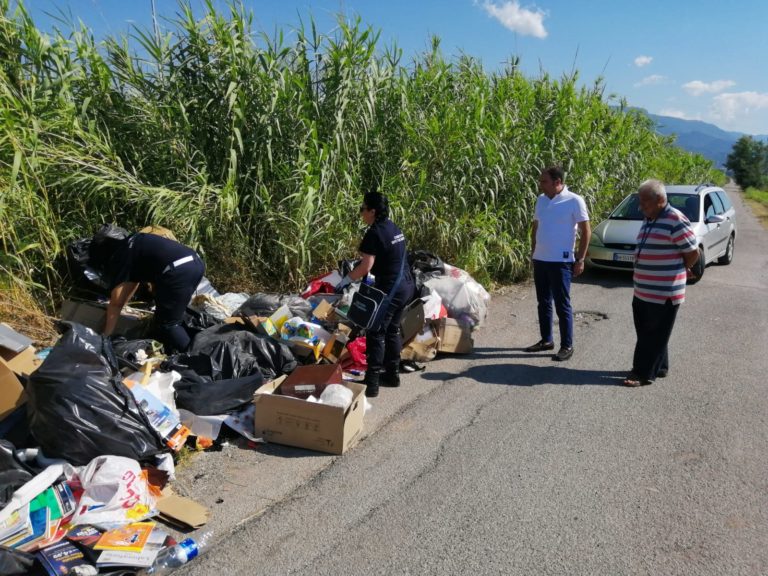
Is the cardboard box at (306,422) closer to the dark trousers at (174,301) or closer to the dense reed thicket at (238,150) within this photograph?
the dark trousers at (174,301)

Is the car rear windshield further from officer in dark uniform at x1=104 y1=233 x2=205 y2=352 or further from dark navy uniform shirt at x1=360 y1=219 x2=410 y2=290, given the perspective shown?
officer in dark uniform at x1=104 y1=233 x2=205 y2=352

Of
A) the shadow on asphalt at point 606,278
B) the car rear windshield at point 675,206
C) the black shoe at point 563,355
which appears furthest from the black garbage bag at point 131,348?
the car rear windshield at point 675,206

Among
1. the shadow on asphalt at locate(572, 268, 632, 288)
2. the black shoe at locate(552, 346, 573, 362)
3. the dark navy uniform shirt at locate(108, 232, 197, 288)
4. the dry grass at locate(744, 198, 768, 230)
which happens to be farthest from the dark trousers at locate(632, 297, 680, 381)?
the dry grass at locate(744, 198, 768, 230)

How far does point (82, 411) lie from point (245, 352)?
1.60m

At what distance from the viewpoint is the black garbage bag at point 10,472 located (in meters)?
2.87

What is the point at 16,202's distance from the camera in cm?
482

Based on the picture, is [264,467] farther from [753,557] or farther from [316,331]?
[753,557]

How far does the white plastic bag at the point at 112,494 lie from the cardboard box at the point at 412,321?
2.85 metres

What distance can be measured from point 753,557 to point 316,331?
359 centimetres

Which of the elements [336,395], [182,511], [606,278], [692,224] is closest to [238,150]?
[336,395]

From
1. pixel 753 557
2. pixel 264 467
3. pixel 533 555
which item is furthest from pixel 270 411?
pixel 753 557

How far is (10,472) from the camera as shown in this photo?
297cm

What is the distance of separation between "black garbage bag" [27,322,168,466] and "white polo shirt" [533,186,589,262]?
4.08 metres

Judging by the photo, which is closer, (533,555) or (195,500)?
(533,555)
